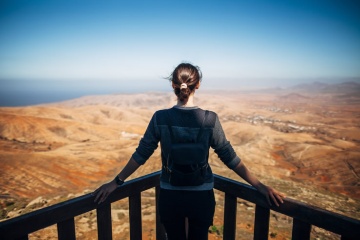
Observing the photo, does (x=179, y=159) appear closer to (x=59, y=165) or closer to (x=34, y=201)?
(x=34, y=201)

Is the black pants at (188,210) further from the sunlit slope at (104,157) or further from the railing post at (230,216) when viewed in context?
the sunlit slope at (104,157)

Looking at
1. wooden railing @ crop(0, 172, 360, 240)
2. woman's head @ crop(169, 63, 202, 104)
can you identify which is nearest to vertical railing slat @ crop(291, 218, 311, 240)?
wooden railing @ crop(0, 172, 360, 240)

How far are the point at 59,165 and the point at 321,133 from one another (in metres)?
29.0

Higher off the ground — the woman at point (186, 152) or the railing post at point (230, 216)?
the woman at point (186, 152)

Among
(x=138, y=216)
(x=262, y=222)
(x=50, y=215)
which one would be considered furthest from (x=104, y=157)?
(x=262, y=222)

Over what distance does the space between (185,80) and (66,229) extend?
135 cm

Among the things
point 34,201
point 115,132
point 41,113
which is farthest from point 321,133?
point 41,113

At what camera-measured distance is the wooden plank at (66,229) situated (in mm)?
1676

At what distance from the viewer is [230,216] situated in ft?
6.87

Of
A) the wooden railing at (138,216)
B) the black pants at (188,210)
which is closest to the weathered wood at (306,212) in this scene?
the wooden railing at (138,216)

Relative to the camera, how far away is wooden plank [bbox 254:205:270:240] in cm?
188

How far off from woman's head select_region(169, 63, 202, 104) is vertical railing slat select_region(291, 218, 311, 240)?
117 centimetres

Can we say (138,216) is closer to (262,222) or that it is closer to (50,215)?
(50,215)

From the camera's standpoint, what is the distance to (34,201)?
8.04 metres
